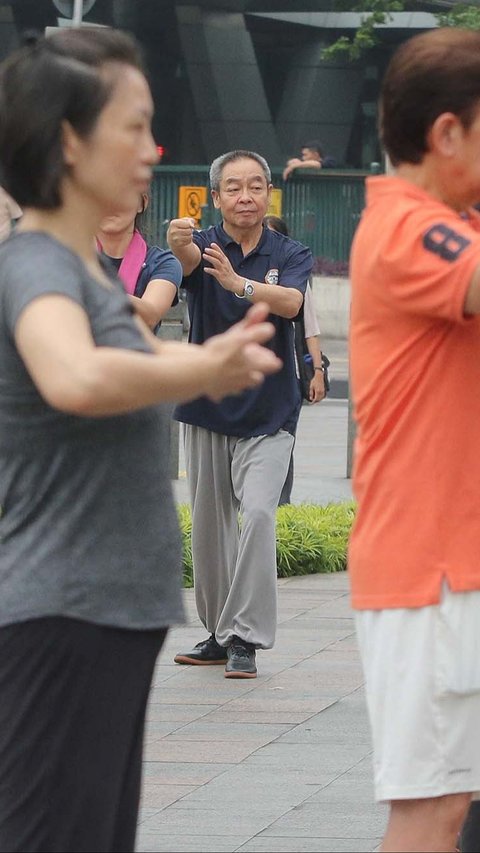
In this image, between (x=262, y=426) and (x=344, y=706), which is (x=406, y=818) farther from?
(x=262, y=426)

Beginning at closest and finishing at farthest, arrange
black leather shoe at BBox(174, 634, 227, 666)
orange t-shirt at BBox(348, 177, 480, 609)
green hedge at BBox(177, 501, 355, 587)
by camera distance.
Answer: orange t-shirt at BBox(348, 177, 480, 609) → black leather shoe at BBox(174, 634, 227, 666) → green hedge at BBox(177, 501, 355, 587)

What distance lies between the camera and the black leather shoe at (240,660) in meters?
6.59

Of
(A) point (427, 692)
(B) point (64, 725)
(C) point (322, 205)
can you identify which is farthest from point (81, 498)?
(C) point (322, 205)

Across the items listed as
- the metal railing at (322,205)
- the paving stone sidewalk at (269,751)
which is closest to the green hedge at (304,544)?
the paving stone sidewalk at (269,751)

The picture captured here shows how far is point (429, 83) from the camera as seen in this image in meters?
3.04

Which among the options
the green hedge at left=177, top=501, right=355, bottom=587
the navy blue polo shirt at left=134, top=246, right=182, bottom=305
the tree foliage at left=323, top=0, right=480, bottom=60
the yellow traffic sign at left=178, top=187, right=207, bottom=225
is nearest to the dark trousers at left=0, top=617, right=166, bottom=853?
the navy blue polo shirt at left=134, top=246, right=182, bottom=305

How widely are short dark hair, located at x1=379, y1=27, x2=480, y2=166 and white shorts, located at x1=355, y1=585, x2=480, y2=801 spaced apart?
815 millimetres

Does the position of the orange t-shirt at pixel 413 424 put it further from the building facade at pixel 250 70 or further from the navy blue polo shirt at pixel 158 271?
the building facade at pixel 250 70

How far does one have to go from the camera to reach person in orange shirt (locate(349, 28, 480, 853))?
9.92ft

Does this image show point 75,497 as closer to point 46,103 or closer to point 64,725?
point 64,725

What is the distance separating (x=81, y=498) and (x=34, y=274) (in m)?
0.37

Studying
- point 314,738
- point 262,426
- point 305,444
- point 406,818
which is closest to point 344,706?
point 314,738

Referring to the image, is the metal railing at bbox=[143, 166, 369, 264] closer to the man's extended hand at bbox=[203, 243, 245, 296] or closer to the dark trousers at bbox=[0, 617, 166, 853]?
the man's extended hand at bbox=[203, 243, 245, 296]

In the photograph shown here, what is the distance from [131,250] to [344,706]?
67.8 inches
